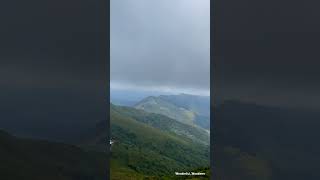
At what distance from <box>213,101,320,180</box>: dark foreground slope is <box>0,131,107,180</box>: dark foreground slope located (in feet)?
13.4

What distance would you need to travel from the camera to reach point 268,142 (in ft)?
47.3

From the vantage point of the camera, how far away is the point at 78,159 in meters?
14.5

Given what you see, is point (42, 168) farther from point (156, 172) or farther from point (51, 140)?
point (156, 172)

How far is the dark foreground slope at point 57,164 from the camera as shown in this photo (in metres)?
13.8

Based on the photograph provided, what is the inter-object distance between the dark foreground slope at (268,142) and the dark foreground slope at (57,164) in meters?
4.08

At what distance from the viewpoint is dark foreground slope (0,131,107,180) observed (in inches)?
545

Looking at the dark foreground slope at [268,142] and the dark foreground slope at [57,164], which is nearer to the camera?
the dark foreground slope at [57,164]

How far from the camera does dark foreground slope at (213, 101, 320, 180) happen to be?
14.1m

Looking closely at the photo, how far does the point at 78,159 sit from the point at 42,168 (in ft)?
5.20

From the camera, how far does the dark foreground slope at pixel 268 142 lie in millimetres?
14117

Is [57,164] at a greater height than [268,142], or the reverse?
[268,142]

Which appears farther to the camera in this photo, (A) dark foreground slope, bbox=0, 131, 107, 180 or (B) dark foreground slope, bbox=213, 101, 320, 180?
(B) dark foreground slope, bbox=213, 101, 320, 180

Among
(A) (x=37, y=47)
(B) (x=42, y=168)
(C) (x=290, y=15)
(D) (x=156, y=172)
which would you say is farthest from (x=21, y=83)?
(D) (x=156, y=172)

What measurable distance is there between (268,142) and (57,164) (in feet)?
24.1
